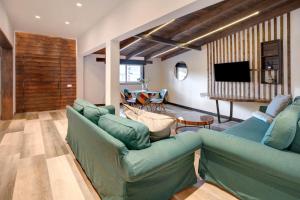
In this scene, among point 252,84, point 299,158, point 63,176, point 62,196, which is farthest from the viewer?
point 252,84

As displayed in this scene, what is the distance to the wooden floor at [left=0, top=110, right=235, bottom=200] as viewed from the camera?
200 cm

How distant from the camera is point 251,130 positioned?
8.91 feet

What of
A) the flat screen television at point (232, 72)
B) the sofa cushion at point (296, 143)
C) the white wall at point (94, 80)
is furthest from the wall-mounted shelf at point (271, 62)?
the white wall at point (94, 80)

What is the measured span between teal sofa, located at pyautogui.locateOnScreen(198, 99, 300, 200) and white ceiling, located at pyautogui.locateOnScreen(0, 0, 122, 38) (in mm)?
3638

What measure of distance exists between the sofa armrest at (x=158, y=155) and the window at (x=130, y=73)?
739 centimetres

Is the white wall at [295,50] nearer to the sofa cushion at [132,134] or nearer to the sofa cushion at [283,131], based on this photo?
the sofa cushion at [283,131]

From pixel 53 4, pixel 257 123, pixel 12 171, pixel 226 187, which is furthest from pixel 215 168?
pixel 53 4

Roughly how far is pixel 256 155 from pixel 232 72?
4.41 meters

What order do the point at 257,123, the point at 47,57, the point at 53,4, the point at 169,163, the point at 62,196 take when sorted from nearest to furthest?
1. the point at 169,163
2. the point at 62,196
3. the point at 257,123
4. the point at 53,4
5. the point at 47,57

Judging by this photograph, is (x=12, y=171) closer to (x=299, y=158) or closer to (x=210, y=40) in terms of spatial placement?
(x=299, y=158)

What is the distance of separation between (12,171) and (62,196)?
107 cm

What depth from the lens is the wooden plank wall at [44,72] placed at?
21.8ft

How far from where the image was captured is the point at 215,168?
2.09 m

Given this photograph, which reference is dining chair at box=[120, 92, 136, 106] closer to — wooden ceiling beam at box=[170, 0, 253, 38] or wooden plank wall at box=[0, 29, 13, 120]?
wooden ceiling beam at box=[170, 0, 253, 38]
